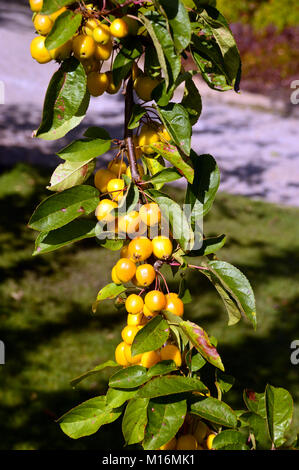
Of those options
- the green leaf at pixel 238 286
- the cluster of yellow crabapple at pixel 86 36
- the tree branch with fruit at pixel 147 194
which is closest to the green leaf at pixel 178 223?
the tree branch with fruit at pixel 147 194

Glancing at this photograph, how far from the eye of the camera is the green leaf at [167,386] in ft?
3.43

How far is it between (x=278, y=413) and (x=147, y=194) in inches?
23.9

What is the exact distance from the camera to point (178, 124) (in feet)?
3.48

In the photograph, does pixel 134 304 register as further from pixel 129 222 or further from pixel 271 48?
pixel 271 48

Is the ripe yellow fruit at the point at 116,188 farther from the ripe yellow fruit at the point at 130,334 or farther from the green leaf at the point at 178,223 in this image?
the ripe yellow fruit at the point at 130,334

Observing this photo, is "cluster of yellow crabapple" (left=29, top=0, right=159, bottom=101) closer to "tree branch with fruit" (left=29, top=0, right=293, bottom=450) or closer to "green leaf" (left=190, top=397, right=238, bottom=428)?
"tree branch with fruit" (left=29, top=0, right=293, bottom=450)

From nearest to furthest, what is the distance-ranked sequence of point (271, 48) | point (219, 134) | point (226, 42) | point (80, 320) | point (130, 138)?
point (226, 42)
point (130, 138)
point (80, 320)
point (219, 134)
point (271, 48)

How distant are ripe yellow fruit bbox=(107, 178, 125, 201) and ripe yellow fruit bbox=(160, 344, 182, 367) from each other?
0.36m

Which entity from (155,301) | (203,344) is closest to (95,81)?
(155,301)

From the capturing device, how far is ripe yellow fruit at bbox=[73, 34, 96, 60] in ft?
3.14

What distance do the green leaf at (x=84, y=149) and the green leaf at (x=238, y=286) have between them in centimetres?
36

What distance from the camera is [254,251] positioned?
16.6ft

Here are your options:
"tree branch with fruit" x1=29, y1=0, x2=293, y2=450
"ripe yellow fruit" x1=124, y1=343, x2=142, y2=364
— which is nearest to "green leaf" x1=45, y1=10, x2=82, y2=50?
"tree branch with fruit" x1=29, y1=0, x2=293, y2=450

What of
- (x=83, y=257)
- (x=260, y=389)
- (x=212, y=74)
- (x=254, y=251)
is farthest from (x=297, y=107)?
(x=212, y=74)
